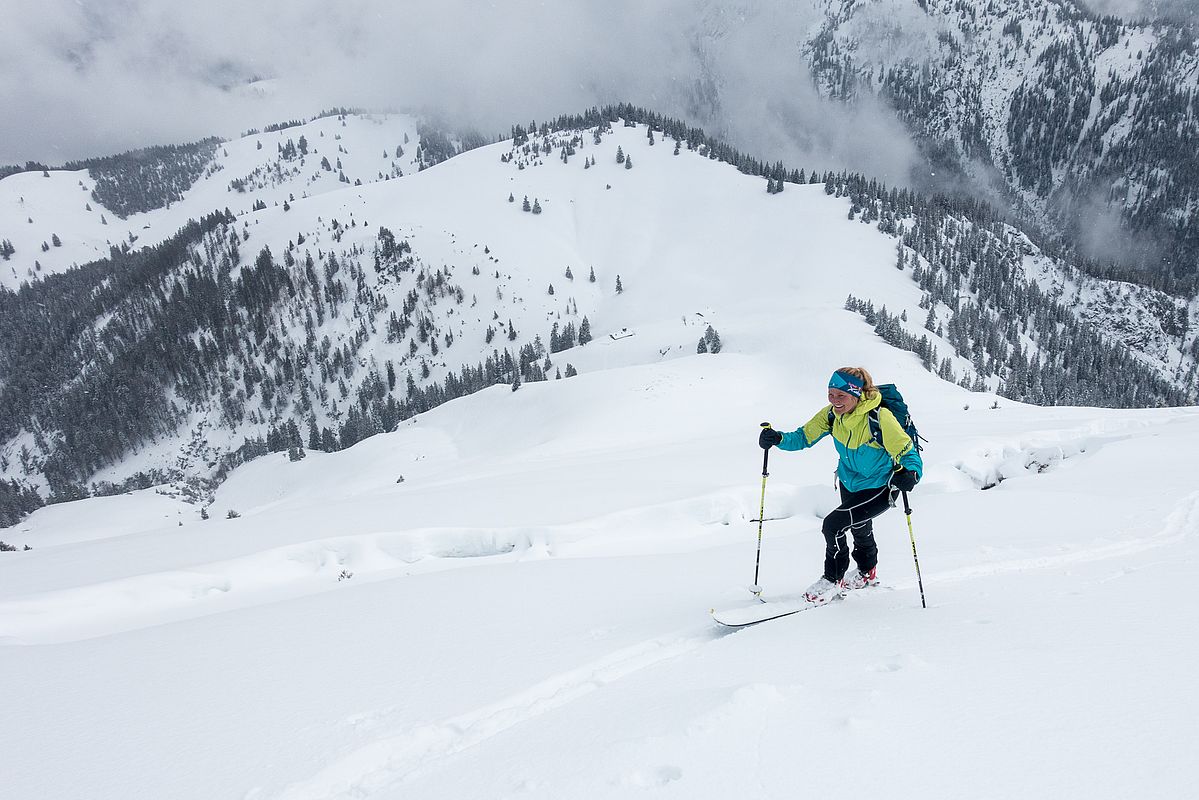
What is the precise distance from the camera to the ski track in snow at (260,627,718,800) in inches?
138

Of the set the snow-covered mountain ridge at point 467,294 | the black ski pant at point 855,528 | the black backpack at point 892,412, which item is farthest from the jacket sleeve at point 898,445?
the snow-covered mountain ridge at point 467,294

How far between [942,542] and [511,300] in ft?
353

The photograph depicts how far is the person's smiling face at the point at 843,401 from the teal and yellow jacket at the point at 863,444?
54 mm

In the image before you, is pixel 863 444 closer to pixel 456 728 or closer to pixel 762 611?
pixel 762 611

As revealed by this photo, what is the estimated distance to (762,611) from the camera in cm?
593

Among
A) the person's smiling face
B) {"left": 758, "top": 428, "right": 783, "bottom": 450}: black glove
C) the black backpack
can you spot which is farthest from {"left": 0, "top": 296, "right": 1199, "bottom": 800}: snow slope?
the person's smiling face

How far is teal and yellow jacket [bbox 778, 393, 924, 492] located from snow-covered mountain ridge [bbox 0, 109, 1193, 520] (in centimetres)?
8245

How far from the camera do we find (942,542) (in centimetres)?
823

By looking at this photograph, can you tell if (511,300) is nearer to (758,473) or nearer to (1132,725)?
(758,473)

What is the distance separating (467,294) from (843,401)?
379ft

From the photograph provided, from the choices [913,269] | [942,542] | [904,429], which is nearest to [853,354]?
[942,542]

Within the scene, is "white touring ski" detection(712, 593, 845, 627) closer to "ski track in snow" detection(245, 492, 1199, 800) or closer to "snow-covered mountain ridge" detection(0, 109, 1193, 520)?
"ski track in snow" detection(245, 492, 1199, 800)

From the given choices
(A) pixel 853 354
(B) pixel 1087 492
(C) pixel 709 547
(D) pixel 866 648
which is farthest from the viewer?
(A) pixel 853 354

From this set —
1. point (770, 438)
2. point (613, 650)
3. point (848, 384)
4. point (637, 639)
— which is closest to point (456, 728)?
point (613, 650)
